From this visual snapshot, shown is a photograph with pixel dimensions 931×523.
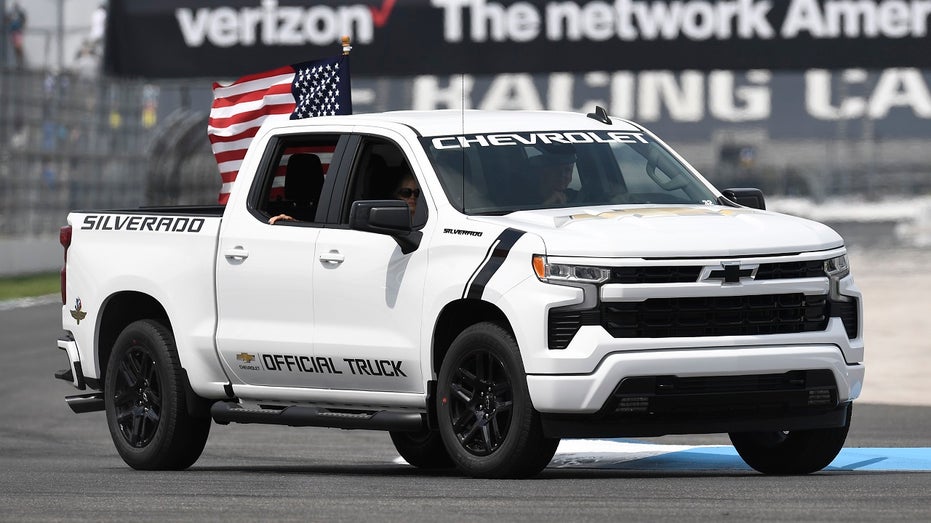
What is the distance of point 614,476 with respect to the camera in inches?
420

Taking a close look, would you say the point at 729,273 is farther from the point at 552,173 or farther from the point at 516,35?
the point at 516,35

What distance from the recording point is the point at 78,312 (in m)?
12.6

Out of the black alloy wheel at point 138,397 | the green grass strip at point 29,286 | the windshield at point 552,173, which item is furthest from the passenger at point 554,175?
the green grass strip at point 29,286

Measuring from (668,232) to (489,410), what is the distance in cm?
122

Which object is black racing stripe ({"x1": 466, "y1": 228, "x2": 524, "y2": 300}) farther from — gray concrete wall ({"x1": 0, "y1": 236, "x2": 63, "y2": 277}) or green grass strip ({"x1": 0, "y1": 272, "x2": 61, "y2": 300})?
gray concrete wall ({"x1": 0, "y1": 236, "x2": 63, "y2": 277})

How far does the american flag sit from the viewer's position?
1266cm

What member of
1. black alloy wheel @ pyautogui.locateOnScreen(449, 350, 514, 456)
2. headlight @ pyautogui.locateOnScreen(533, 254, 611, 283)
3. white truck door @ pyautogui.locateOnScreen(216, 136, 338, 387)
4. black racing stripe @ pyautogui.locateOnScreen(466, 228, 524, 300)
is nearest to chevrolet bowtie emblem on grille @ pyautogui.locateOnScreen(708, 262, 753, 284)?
headlight @ pyautogui.locateOnScreen(533, 254, 611, 283)

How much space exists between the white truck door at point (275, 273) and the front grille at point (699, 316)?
2004 millimetres

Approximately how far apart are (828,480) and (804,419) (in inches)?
13.9

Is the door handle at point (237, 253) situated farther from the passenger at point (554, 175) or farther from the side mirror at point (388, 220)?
the passenger at point (554, 175)

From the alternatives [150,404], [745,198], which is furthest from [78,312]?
[745,198]

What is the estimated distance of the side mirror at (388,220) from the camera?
1019cm

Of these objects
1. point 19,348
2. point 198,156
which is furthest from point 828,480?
point 198,156

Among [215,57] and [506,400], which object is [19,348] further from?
[506,400]
